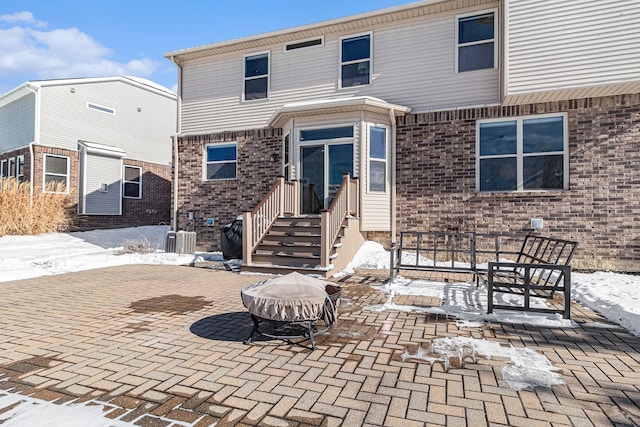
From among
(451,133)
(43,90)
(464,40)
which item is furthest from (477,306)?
(43,90)

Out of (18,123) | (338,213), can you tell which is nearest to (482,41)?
(338,213)

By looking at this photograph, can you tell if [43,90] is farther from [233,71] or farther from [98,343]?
[98,343]

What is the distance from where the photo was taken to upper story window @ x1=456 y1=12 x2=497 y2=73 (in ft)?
30.0

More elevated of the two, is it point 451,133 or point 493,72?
point 493,72

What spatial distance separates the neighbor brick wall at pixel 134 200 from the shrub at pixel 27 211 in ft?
3.96

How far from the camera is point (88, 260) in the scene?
8.97m

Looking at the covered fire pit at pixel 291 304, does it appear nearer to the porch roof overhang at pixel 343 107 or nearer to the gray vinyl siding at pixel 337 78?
the porch roof overhang at pixel 343 107

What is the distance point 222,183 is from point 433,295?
8.15 m

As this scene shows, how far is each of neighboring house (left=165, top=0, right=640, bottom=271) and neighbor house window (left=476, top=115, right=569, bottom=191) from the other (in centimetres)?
3

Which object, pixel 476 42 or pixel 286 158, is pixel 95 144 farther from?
pixel 476 42

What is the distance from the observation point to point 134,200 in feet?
61.5

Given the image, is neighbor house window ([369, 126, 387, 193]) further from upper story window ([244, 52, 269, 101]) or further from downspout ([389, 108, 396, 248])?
upper story window ([244, 52, 269, 101])

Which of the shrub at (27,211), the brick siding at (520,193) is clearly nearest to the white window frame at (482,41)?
the brick siding at (520,193)

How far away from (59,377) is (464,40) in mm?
10636
